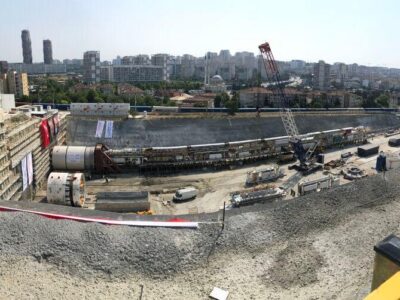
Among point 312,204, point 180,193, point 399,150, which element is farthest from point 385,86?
point 312,204

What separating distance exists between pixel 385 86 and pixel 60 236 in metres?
97.7

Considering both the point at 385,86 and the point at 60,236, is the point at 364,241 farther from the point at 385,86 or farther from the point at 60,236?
the point at 385,86

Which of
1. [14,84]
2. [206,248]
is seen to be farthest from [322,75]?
[206,248]

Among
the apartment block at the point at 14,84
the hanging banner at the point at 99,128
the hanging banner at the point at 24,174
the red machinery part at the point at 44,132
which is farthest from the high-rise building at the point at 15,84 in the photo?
the hanging banner at the point at 24,174

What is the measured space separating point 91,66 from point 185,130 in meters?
53.3

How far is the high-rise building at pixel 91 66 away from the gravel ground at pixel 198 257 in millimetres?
72842

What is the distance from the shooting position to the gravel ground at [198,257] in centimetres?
664

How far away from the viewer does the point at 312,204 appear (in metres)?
9.27

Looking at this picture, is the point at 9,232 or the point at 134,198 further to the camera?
the point at 134,198

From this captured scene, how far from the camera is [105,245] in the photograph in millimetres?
7516

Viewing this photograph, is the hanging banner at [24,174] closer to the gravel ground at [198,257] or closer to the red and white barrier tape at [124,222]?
the red and white barrier tape at [124,222]

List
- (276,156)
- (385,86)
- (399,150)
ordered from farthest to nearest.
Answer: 1. (385,86)
2. (399,150)
3. (276,156)

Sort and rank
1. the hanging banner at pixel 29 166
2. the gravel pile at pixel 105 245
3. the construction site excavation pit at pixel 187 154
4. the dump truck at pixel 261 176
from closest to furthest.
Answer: the gravel pile at pixel 105 245 < the hanging banner at pixel 29 166 < the construction site excavation pit at pixel 187 154 < the dump truck at pixel 261 176

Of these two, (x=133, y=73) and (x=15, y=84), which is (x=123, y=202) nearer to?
(x=15, y=84)
